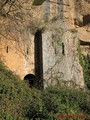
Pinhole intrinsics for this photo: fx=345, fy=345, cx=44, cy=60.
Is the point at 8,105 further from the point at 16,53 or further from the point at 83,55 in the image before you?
the point at 83,55

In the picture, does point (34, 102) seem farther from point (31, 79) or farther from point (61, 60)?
point (61, 60)

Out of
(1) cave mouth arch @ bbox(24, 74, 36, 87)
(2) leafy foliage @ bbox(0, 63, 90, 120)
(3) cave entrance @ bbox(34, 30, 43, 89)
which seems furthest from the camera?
(1) cave mouth arch @ bbox(24, 74, 36, 87)

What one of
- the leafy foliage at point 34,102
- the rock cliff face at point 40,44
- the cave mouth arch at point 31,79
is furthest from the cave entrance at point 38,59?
the leafy foliage at point 34,102

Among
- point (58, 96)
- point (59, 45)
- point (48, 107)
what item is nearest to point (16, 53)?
point (59, 45)

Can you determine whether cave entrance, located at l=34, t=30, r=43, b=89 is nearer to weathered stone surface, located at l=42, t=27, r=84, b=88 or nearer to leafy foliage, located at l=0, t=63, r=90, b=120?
weathered stone surface, located at l=42, t=27, r=84, b=88

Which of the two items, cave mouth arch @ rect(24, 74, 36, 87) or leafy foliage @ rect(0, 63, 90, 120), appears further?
cave mouth arch @ rect(24, 74, 36, 87)

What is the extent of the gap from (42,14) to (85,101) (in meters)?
6.86

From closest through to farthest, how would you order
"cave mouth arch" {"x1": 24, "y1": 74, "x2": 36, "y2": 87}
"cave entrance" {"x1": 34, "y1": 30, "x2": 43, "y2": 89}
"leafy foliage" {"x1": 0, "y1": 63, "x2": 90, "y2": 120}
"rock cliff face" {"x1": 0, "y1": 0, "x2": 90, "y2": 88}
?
"leafy foliage" {"x1": 0, "y1": 63, "x2": 90, "y2": 120}
"rock cliff face" {"x1": 0, "y1": 0, "x2": 90, "y2": 88}
"cave entrance" {"x1": 34, "y1": 30, "x2": 43, "y2": 89}
"cave mouth arch" {"x1": 24, "y1": 74, "x2": 36, "y2": 87}

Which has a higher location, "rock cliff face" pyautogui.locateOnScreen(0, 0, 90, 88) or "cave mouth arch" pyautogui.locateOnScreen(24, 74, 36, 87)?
"rock cliff face" pyautogui.locateOnScreen(0, 0, 90, 88)

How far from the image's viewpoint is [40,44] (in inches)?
792

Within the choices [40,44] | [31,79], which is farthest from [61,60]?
[31,79]

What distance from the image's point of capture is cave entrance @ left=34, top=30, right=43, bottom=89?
1941cm

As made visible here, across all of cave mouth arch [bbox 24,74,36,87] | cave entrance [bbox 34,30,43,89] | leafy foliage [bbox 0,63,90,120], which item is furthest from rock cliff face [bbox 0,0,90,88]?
leafy foliage [bbox 0,63,90,120]

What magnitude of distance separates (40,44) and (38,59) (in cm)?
88
